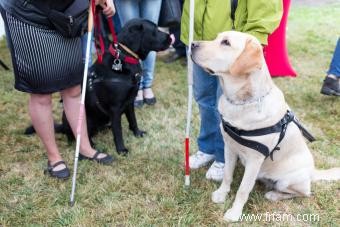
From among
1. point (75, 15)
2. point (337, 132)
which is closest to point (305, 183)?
point (337, 132)

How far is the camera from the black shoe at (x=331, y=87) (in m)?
4.30

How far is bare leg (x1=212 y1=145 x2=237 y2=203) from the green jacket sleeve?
2.78 ft

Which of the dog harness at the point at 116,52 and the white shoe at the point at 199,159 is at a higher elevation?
the dog harness at the point at 116,52

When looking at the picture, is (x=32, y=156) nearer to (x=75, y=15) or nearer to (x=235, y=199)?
A: (x=75, y=15)

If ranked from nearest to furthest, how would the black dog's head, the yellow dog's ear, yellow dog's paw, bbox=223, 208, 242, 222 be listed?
the yellow dog's ear, yellow dog's paw, bbox=223, 208, 242, 222, the black dog's head

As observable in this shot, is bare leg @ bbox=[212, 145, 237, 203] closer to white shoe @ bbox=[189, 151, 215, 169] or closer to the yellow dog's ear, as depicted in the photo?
white shoe @ bbox=[189, 151, 215, 169]

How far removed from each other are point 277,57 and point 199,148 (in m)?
2.56

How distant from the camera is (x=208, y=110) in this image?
301 centimetres

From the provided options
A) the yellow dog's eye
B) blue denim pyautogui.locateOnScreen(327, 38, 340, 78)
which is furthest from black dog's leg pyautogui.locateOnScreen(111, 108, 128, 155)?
blue denim pyautogui.locateOnScreen(327, 38, 340, 78)

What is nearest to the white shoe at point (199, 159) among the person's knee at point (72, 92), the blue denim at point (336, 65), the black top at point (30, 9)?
the person's knee at point (72, 92)

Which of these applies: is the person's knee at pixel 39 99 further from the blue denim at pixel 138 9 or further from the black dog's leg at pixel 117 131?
the blue denim at pixel 138 9

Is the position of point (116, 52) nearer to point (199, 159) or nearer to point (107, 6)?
point (107, 6)

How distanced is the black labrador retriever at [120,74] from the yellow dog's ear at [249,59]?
1367 mm

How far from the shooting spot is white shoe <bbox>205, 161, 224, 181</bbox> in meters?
3.07
